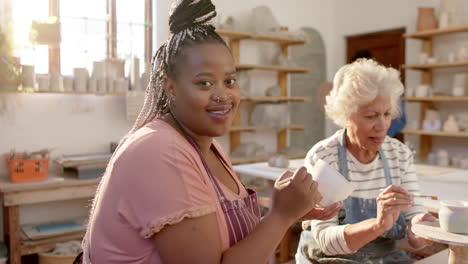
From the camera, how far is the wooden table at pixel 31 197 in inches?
118

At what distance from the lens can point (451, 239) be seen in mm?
1088

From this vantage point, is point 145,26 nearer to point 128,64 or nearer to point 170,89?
point 128,64

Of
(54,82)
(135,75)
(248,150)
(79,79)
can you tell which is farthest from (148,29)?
(248,150)

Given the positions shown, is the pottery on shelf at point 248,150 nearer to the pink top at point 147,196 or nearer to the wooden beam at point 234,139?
the wooden beam at point 234,139

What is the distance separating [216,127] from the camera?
928 millimetres

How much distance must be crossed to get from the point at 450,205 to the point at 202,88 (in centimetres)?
72

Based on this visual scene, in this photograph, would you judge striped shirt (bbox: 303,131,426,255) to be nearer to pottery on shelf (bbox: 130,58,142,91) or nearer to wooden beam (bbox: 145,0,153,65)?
pottery on shelf (bbox: 130,58,142,91)

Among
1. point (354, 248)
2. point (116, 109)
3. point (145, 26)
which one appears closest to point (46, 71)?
point (116, 109)

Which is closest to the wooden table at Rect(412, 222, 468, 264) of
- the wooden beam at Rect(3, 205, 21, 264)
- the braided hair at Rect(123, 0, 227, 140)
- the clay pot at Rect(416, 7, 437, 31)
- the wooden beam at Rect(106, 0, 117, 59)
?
the braided hair at Rect(123, 0, 227, 140)

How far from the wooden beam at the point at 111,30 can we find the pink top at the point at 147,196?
312cm

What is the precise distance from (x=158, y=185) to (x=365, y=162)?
1.07 meters

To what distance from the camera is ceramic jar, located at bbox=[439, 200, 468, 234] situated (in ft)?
3.73

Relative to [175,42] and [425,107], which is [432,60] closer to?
[425,107]

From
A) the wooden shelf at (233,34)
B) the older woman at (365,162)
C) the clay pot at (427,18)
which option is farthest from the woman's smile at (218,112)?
the clay pot at (427,18)
